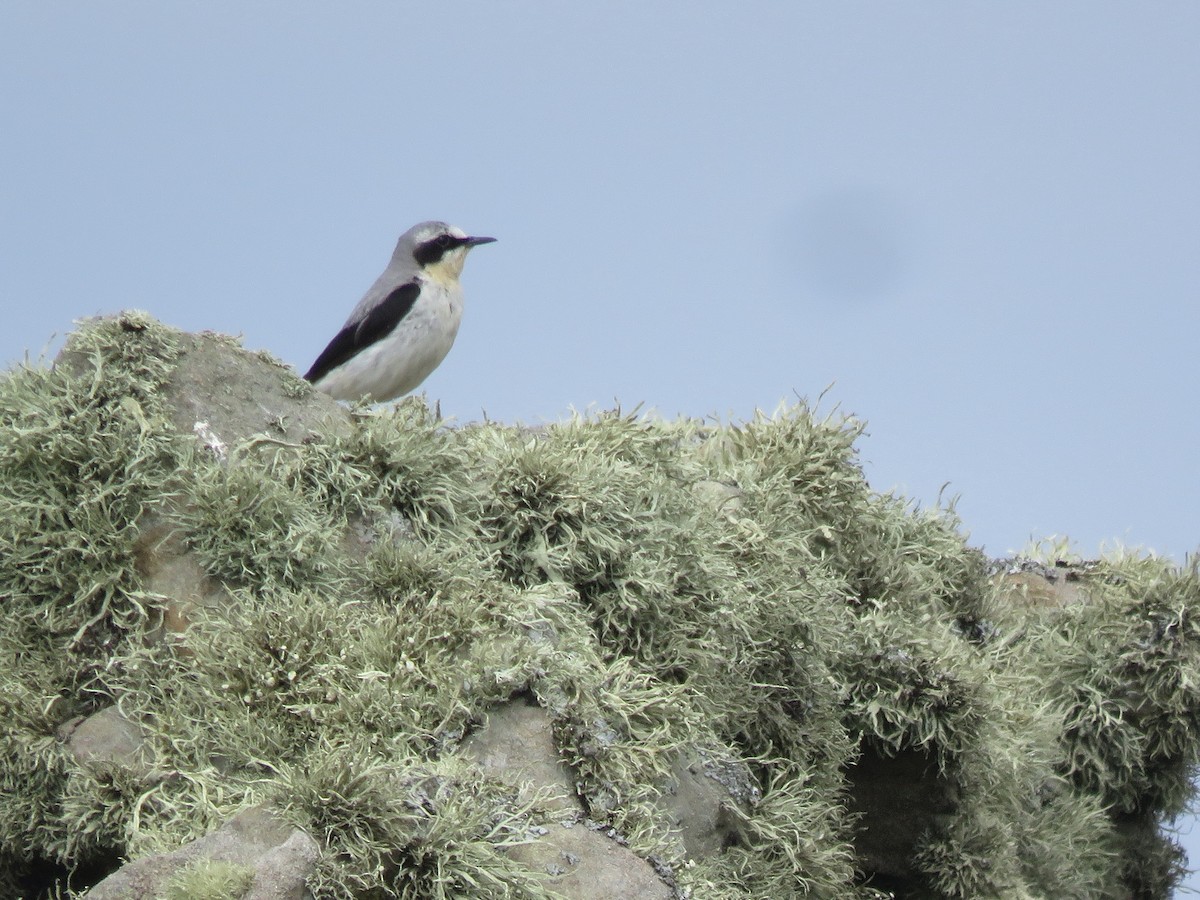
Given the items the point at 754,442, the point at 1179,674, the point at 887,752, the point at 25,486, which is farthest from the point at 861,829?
the point at 25,486

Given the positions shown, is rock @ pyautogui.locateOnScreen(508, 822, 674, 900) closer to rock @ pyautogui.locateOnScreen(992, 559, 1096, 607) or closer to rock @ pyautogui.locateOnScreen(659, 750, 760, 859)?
rock @ pyautogui.locateOnScreen(659, 750, 760, 859)

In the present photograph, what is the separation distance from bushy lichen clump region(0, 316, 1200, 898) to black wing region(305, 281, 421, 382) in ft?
5.09

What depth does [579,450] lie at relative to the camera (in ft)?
19.1

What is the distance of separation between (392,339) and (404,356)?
0.11 m

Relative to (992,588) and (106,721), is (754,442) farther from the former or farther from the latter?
(106,721)

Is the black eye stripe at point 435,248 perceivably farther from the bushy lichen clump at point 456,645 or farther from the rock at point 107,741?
the rock at point 107,741

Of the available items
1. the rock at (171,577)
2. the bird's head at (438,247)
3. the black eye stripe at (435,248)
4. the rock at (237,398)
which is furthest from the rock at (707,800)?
the black eye stripe at (435,248)

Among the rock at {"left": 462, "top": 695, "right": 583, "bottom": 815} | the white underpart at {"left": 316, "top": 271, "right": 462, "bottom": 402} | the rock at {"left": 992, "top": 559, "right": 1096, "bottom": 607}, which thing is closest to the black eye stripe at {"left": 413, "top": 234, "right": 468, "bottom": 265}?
the white underpart at {"left": 316, "top": 271, "right": 462, "bottom": 402}

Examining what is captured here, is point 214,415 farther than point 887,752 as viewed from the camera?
No

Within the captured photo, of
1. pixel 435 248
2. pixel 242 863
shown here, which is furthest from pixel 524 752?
pixel 435 248

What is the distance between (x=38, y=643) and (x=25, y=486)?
0.58 metres

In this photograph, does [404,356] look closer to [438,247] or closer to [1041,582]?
[438,247]

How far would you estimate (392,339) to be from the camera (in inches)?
301

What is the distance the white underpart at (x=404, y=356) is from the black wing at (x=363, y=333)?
3cm
